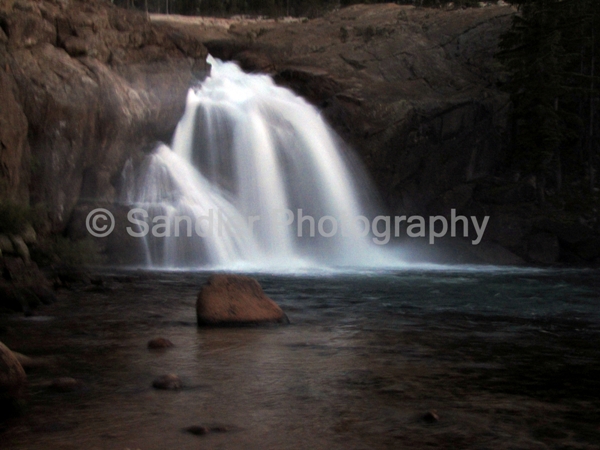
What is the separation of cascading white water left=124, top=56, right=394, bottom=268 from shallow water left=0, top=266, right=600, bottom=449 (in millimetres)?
8392

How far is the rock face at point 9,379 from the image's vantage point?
7.68 m

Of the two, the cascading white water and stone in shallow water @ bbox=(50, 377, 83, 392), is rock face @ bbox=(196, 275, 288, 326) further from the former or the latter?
the cascading white water

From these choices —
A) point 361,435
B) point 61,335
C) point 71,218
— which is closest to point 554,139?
point 71,218

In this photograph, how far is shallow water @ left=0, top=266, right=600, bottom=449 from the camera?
699 centimetres

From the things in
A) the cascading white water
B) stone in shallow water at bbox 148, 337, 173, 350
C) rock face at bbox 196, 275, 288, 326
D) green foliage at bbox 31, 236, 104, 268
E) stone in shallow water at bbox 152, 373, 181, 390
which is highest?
the cascading white water

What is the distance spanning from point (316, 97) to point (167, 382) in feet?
84.1

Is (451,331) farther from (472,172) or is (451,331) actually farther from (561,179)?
(561,179)

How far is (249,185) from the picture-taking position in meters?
28.7

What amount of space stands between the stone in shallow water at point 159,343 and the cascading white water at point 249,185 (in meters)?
13.3

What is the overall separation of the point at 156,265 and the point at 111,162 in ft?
14.1

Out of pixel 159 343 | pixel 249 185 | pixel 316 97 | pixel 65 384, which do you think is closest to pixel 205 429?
pixel 65 384

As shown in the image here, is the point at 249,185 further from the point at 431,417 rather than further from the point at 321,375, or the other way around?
the point at 431,417

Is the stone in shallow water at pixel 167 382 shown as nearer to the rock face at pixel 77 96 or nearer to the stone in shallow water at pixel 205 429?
the stone in shallow water at pixel 205 429

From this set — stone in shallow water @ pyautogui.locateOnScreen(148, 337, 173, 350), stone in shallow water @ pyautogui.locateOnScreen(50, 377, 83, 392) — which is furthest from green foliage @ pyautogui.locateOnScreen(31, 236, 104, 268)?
stone in shallow water @ pyautogui.locateOnScreen(50, 377, 83, 392)
